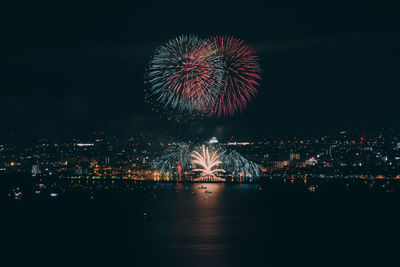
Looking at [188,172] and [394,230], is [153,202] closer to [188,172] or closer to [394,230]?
[394,230]

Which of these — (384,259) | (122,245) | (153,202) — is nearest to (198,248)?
(122,245)

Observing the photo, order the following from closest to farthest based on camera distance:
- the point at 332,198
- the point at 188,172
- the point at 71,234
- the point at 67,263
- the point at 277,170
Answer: the point at 67,263 → the point at 71,234 → the point at 332,198 → the point at 188,172 → the point at 277,170

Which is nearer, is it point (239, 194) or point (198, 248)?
point (198, 248)

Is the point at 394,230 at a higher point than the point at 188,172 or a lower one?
lower

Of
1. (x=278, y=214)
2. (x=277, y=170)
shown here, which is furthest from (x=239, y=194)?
(x=277, y=170)

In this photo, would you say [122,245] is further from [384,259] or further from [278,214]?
[278,214]

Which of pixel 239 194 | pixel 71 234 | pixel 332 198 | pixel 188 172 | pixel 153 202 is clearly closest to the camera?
pixel 71 234
